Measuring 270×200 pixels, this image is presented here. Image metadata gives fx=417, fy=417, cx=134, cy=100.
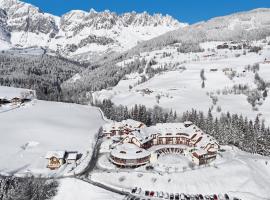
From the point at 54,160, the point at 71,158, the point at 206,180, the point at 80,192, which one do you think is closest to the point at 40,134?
the point at 71,158

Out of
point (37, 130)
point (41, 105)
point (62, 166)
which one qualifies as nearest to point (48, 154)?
point (62, 166)

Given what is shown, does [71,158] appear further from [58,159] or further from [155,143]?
[155,143]

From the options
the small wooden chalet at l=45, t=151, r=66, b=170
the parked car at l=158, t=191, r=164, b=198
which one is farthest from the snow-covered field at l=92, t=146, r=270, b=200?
the small wooden chalet at l=45, t=151, r=66, b=170

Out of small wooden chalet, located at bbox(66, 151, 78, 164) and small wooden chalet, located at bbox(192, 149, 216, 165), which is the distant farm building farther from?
small wooden chalet, located at bbox(192, 149, 216, 165)

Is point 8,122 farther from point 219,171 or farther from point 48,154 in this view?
point 219,171

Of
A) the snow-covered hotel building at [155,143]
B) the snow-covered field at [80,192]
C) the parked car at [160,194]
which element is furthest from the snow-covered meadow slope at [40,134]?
the parked car at [160,194]

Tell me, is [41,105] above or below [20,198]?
above
